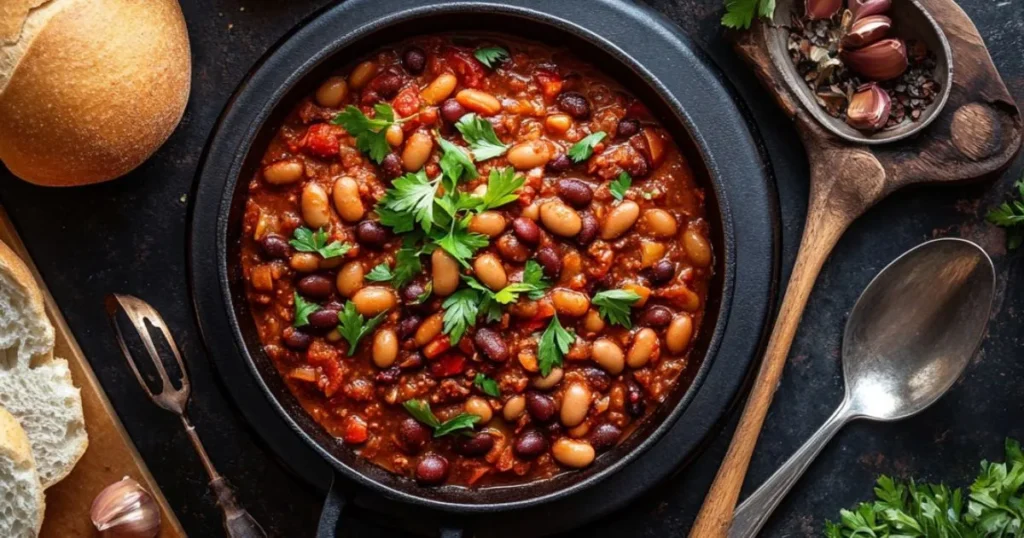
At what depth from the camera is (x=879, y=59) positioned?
12.3 feet

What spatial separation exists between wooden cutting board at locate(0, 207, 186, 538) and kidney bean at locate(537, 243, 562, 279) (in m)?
1.65

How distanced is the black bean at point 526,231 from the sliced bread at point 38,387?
5.40 feet

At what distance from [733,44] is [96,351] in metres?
2.54

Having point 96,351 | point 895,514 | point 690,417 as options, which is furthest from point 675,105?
point 96,351

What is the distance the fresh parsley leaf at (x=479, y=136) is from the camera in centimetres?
350

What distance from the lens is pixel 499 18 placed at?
3.48 m

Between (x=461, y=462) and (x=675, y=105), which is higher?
(x=675, y=105)

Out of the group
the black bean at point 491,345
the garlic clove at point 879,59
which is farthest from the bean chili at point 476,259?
the garlic clove at point 879,59

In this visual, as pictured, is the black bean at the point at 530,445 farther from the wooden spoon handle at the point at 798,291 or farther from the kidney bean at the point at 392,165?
the kidney bean at the point at 392,165

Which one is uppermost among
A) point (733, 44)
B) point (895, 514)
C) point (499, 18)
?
point (499, 18)

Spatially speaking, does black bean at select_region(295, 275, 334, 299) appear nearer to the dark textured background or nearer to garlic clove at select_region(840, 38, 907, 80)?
the dark textured background

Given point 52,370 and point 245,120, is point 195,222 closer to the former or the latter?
point 245,120

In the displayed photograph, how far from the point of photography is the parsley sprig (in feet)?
11.5

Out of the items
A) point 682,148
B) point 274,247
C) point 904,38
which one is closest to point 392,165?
point 274,247
